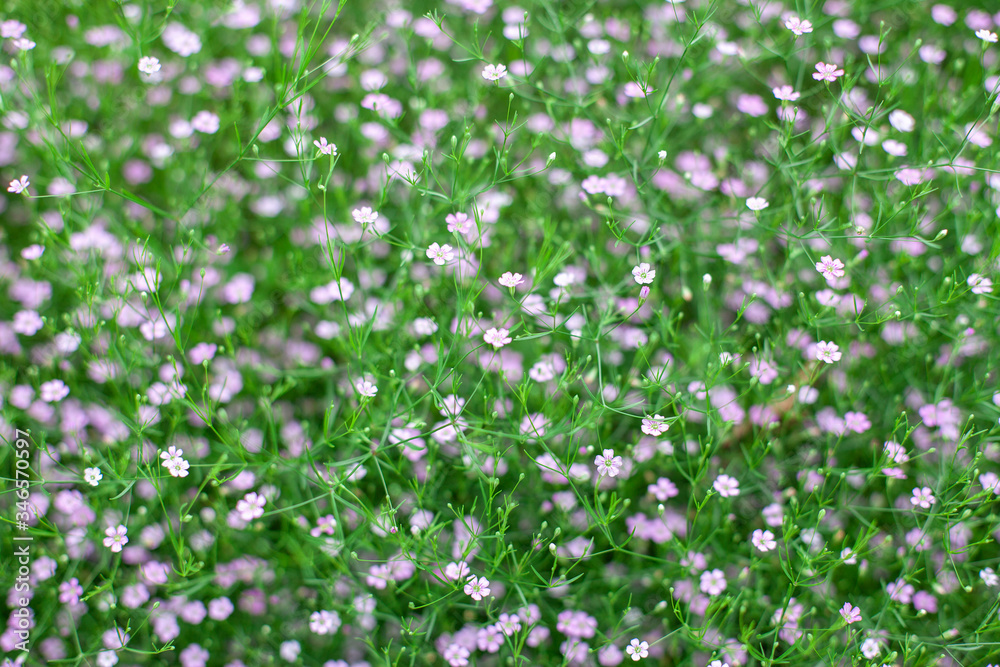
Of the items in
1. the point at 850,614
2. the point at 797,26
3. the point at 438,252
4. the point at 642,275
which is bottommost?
the point at 850,614

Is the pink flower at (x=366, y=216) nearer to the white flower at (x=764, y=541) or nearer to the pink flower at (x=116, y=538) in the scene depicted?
the pink flower at (x=116, y=538)

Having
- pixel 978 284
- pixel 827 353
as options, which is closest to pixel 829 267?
pixel 827 353

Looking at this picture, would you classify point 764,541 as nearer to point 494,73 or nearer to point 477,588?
point 477,588

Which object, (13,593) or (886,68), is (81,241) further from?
(886,68)

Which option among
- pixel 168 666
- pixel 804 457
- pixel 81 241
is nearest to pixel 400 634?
pixel 168 666

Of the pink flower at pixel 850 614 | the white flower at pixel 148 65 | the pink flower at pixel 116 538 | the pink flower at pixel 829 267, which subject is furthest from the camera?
the white flower at pixel 148 65

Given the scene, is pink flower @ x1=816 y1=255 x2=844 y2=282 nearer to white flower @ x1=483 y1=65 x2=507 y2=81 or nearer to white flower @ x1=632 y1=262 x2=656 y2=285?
white flower @ x1=632 y1=262 x2=656 y2=285

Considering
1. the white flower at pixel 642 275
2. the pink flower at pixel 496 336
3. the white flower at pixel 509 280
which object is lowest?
the pink flower at pixel 496 336

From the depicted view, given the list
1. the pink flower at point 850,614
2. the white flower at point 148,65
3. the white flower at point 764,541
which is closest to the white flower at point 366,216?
the white flower at point 148,65
